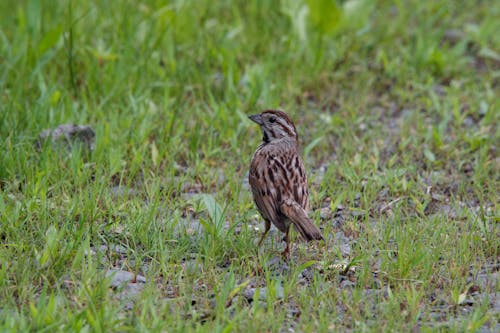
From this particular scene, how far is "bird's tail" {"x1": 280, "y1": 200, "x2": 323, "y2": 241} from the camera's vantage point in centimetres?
559

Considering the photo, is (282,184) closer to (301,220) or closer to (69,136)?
(301,220)

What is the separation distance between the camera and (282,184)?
6.09 meters

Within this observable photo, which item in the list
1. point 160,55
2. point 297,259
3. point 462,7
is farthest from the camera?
point 462,7

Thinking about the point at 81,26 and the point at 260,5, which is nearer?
the point at 81,26

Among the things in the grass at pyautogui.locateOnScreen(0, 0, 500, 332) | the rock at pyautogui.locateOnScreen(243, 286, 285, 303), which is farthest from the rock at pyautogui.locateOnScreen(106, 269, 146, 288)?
the rock at pyautogui.locateOnScreen(243, 286, 285, 303)

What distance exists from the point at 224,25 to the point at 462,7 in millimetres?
3207

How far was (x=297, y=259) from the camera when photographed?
602 centimetres

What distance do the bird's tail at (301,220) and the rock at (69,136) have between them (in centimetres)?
214

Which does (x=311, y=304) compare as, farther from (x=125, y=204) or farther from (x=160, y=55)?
(x=160, y=55)

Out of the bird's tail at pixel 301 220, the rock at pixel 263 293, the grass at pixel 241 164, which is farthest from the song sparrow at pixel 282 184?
the rock at pixel 263 293

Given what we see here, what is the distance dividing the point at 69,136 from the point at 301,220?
2.51 meters

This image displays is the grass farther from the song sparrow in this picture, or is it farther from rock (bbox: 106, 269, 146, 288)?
the song sparrow

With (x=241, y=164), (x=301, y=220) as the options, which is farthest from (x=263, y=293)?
(x=241, y=164)

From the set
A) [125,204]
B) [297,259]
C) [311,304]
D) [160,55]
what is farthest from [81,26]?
[311,304]
